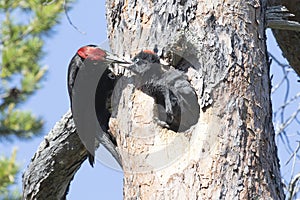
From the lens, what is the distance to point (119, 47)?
2.14 meters

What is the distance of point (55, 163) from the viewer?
266 cm

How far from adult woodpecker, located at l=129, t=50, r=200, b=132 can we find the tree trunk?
0.9 inches

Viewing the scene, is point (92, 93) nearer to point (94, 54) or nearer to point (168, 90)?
point (94, 54)

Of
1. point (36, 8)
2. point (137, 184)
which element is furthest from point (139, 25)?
point (36, 8)

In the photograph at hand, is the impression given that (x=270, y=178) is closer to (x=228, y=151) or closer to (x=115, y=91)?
(x=228, y=151)

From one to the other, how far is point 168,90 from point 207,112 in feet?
0.54

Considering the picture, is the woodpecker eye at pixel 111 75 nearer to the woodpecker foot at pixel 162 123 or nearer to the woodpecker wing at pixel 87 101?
the woodpecker wing at pixel 87 101

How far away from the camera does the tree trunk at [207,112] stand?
1.84 meters

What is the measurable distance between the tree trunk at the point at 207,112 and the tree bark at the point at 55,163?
22.5 inches

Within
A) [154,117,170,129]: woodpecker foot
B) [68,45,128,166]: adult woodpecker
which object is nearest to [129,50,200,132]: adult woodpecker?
[154,117,170,129]: woodpecker foot

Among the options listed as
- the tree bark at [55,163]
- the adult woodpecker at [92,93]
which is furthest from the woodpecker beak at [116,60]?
the tree bark at [55,163]

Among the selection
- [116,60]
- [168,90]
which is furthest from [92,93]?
[168,90]

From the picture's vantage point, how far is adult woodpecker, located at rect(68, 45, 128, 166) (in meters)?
2.23

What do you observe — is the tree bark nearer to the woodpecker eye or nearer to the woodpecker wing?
the woodpecker wing
